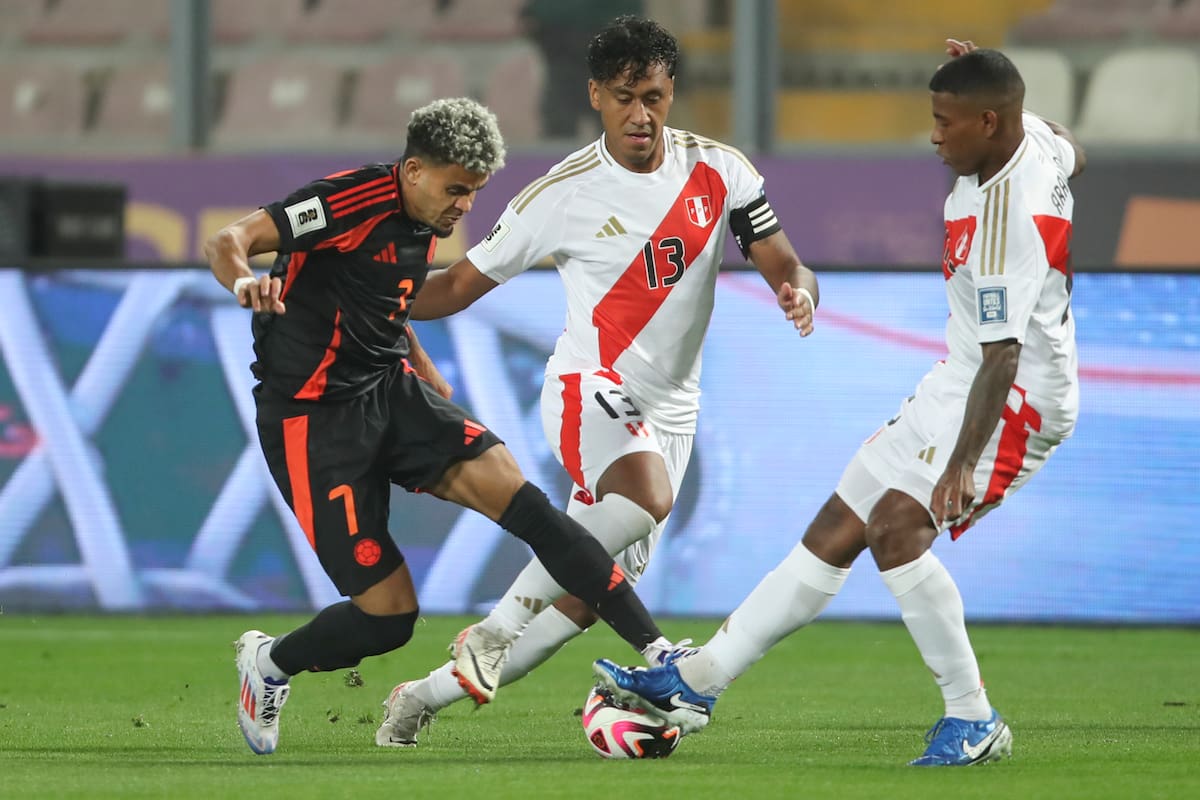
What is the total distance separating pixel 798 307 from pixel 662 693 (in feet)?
3.75


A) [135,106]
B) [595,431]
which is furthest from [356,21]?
[595,431]

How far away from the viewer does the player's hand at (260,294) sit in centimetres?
484

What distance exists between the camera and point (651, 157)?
611cm

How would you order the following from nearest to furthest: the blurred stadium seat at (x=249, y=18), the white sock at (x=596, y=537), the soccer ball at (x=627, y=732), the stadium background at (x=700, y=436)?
the soccer ball at (x=627, y=732), the white sock at (x=596, y=537), the stadium background at (x=700, y=436), the blurred stadium seat at (x=249, y=18)

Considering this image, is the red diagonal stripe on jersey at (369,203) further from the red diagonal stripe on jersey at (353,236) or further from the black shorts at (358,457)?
the black shorts at (358,457)

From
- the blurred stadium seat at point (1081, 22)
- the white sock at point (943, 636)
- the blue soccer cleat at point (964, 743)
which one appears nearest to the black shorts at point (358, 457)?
the white sock at point (943, 636)

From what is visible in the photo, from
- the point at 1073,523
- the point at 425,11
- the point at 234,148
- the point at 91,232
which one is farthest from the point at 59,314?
the point at 1073,523

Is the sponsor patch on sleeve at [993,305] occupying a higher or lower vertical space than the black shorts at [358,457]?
higher

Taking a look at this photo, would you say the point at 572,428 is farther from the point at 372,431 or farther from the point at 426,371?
the point at 372,431

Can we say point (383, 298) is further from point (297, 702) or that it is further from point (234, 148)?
point (234, 148)

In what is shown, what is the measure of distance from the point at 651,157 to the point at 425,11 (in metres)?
7.66

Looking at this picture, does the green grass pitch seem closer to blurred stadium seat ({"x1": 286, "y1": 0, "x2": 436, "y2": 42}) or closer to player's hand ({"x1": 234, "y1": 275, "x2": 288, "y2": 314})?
player's hand ({"x1": 234, "y1": 275, "x2": 288, "y2": 314})

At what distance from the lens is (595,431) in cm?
592

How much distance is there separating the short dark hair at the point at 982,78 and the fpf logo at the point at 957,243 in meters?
0.34
